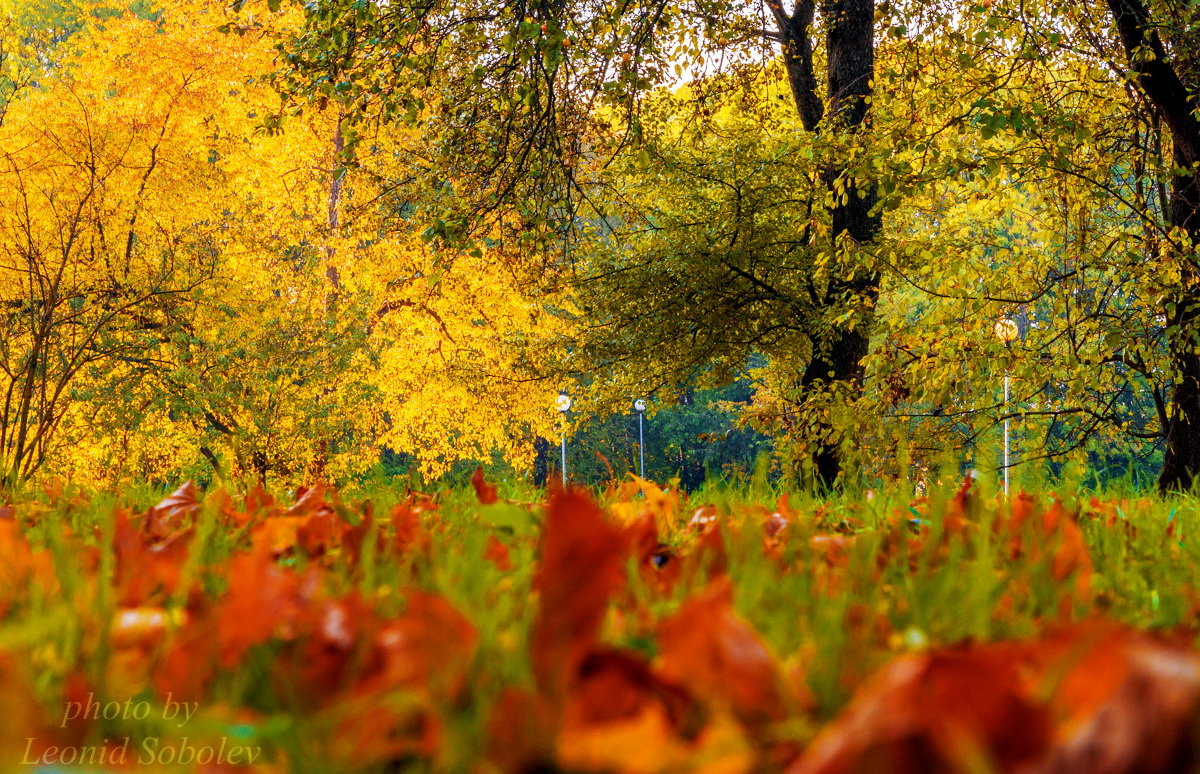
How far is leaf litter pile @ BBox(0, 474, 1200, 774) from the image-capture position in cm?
61

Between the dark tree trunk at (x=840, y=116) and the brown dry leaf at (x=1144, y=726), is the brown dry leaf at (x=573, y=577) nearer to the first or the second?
the brown dry leaf at (x=1144, y=726)

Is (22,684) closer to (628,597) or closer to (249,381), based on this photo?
(628,597)

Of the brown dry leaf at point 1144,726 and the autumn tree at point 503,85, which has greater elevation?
the autumn tree at point 503,85

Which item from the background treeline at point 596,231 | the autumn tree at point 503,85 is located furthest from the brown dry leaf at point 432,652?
the autumn tree at point 503,85

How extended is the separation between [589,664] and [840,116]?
7.97 m

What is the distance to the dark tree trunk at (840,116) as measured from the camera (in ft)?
27.3

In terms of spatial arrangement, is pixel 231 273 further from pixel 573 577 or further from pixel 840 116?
pixel 573 577

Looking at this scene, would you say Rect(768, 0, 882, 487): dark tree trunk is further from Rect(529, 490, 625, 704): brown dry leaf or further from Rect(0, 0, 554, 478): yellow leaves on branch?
Rect(529, 490, 625, 704): brown dry leaf

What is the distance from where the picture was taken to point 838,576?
55.4 inches

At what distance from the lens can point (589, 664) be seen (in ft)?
2.60

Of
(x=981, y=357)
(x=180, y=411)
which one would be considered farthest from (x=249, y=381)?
(x=981, y=357)

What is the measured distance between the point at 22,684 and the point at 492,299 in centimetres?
1689

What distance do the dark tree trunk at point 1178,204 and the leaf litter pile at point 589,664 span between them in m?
5.39

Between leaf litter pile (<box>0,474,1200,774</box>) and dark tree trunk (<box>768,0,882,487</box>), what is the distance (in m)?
6.13
